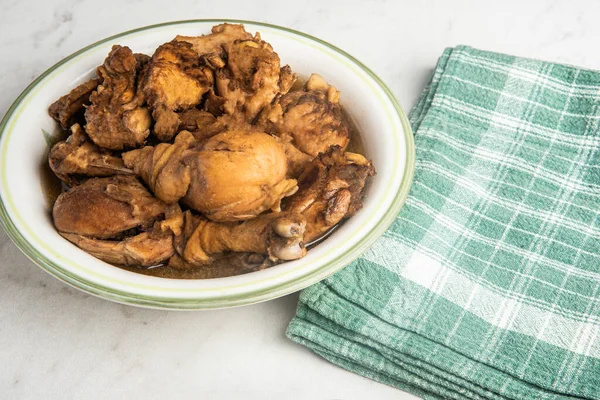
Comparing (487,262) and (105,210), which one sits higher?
(105,210)

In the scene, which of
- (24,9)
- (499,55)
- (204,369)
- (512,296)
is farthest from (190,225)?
(24,9)

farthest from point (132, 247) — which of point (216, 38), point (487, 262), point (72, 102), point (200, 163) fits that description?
point (487, 262)

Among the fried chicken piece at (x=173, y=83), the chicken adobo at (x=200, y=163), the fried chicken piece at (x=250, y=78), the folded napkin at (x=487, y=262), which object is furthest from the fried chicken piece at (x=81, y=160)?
the folded napkin at (x=487, y=262)

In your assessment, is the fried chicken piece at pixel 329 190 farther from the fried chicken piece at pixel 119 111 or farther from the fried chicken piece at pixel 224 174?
the fried chicken piece at pixel 119 111

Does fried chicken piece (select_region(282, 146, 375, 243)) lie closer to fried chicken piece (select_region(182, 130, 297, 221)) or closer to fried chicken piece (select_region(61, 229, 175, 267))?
fried chicken piece (select_region(182, 130, 297, 221))

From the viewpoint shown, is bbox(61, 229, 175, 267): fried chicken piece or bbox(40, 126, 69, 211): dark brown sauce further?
bbox(40, 126, 69, 211): dark brown sauce

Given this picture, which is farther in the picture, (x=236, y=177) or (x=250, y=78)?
(x=250, y=78)

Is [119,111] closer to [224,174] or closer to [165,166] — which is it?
[165,166]

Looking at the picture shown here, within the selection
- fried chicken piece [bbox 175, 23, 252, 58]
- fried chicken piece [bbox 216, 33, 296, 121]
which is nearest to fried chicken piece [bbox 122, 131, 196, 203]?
fried chicken piece [bbox 216, 33, 296, 121]

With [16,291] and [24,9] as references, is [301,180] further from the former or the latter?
[24,9]
